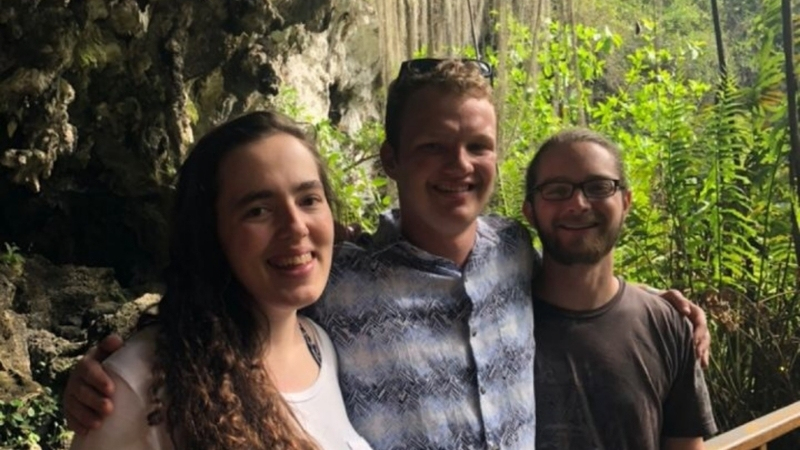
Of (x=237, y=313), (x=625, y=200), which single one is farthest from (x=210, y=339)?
(x=625, y=200)

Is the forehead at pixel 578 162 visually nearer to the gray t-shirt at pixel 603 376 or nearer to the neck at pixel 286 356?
the gray t-shirt at pixel 603 376

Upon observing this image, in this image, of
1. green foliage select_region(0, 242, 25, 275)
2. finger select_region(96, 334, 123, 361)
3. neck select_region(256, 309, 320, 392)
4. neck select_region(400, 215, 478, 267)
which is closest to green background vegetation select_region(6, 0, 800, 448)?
→ green foliage select_region(0, 242, 25, 275)

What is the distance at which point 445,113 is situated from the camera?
140cm

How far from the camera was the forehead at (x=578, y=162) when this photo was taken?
1.52 meters

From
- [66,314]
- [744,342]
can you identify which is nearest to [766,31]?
[744,342]

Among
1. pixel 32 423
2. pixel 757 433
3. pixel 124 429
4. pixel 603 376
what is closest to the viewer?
pixel 124 429

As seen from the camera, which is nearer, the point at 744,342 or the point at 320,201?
the point at 320,201

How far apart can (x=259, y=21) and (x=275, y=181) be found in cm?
452

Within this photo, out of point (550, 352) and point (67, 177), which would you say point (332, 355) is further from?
point (67, 177)

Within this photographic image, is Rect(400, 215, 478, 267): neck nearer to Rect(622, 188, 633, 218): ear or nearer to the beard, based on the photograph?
the beard

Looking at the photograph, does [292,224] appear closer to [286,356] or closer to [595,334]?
[286,356]

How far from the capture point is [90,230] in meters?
5.93

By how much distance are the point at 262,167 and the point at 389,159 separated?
43 centimetres

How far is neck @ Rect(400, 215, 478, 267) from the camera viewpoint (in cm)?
142
